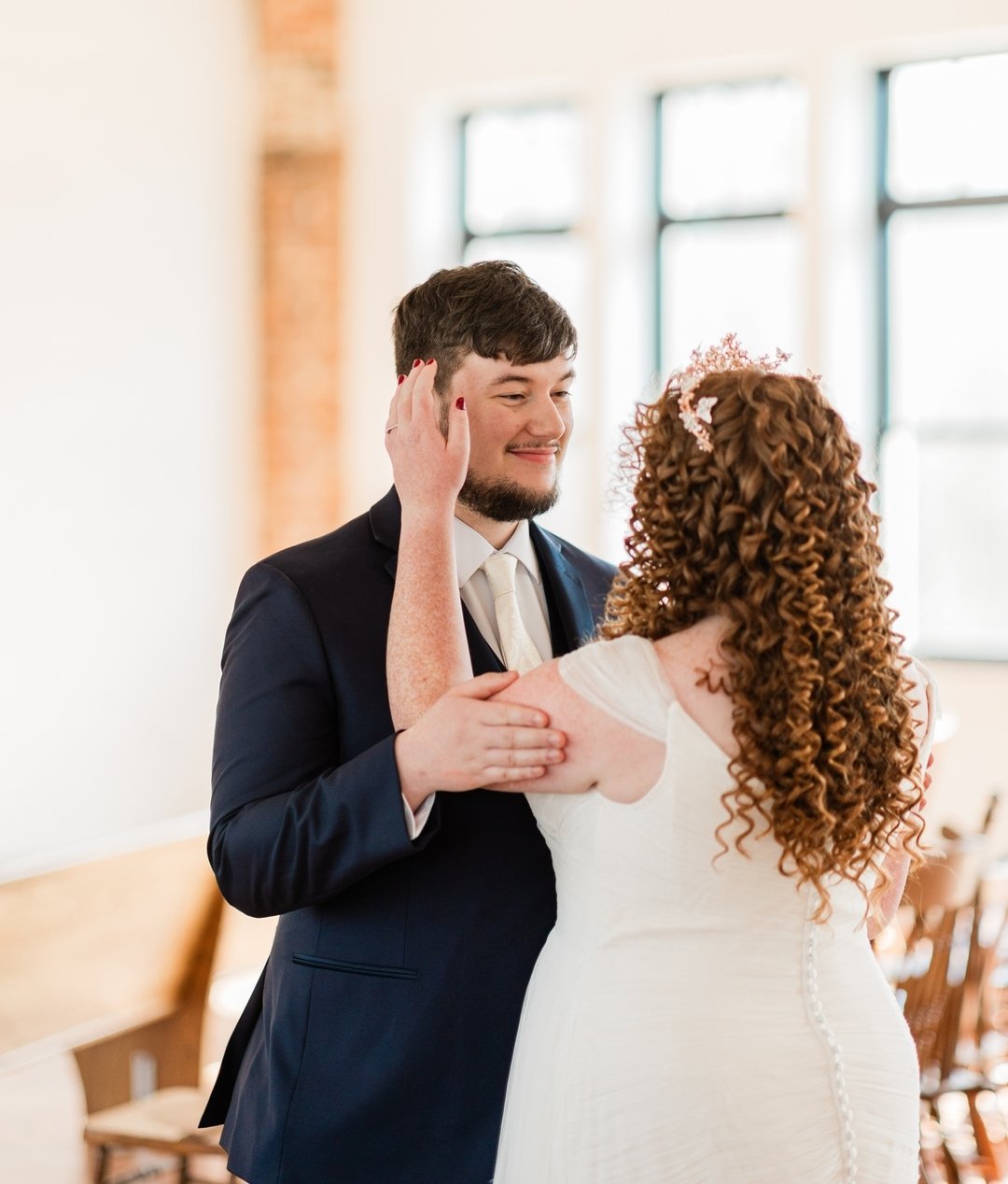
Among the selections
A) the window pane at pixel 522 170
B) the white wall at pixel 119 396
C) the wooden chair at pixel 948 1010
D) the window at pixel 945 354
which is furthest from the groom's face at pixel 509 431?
the window pane at pixel 522 170

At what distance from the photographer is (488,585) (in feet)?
6.81

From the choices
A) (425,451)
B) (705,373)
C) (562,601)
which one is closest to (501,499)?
(562,601)

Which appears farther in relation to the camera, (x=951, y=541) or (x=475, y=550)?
(x=951, y=541)

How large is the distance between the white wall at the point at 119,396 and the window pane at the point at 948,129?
3266mm

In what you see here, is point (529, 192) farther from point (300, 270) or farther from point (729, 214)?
point (300, 270)

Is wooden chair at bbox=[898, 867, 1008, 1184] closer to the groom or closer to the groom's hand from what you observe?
the groom

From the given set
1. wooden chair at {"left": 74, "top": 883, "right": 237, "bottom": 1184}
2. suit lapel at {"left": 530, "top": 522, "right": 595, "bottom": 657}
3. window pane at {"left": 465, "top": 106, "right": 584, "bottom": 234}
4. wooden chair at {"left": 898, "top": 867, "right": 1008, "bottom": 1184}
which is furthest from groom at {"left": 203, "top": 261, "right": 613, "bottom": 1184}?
window pane at {"left": 465, "top": 106, "right": 584, "bottom": 234}

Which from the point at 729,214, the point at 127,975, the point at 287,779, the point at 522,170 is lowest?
the point at 127,975

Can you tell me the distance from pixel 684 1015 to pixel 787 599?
491mm

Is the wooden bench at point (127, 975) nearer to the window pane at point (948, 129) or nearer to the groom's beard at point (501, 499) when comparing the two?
the groom's beard at point (501, 499)

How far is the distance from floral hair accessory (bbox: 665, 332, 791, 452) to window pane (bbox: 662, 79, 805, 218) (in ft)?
18.3

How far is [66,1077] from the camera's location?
429 cm

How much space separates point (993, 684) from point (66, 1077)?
4.33 metres

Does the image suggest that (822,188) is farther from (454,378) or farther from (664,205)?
(454,378)
